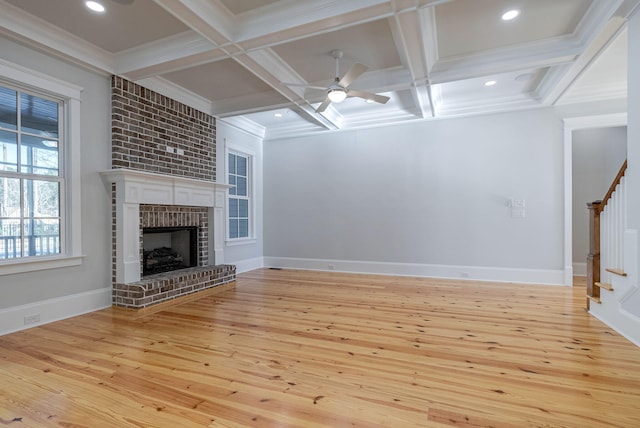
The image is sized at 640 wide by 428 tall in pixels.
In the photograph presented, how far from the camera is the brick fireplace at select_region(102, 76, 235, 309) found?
154 inches

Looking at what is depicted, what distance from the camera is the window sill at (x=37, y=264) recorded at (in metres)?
3.04

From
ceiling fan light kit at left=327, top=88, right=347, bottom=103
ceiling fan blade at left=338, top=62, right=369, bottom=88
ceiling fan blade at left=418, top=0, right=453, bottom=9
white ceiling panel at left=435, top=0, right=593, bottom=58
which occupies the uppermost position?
white ceiling panel at left=435, top=0, right=593, bottom=58

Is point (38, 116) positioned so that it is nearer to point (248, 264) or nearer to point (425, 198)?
point (248, 264)

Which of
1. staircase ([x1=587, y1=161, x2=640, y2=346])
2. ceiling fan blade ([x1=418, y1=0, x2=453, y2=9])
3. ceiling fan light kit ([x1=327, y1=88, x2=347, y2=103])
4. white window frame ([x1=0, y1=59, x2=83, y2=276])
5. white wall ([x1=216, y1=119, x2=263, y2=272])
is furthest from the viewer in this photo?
white wall ([x1=216, y1=119, x2=263, y2=272])

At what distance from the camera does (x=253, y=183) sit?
6.80m

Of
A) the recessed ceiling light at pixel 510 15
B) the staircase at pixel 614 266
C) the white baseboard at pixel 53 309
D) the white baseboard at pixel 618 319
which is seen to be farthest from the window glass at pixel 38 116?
the white baseboard at pixel 618 319

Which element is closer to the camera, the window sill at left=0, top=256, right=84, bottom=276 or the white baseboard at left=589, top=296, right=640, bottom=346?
the white baseboard at left=589, top=296, right=640, bottom=346

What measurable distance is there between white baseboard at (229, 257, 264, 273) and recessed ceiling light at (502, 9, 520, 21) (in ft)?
17.7

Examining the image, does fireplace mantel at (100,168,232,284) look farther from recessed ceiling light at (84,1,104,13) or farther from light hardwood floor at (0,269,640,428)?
recessed ceiling light at (84,1,104,13)

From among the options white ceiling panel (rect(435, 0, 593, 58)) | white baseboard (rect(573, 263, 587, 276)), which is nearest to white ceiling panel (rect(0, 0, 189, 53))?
white ceiling panel (rect(435, 0, 593, 58))

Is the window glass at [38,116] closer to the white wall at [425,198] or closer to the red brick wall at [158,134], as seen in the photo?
the red brick wall at [158,134]

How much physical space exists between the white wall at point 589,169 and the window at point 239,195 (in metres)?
6.34

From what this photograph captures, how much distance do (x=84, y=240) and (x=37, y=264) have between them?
522 mm

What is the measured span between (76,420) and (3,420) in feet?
1.31
